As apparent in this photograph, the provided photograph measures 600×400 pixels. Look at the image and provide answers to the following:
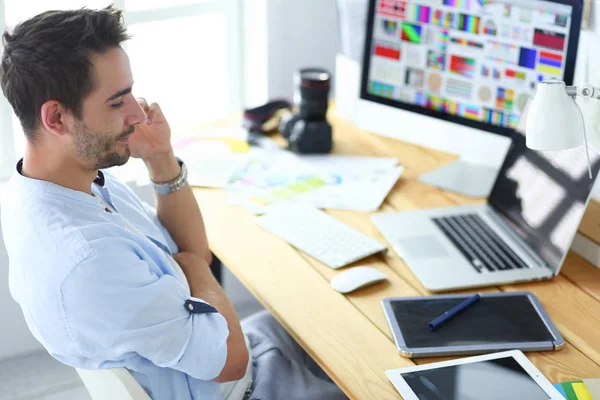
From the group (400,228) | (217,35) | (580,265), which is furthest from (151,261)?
(217,35)

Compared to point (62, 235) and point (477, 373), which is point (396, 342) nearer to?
point (477, 373)

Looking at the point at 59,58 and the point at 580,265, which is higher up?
the point at 59,58

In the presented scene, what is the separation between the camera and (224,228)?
200cm

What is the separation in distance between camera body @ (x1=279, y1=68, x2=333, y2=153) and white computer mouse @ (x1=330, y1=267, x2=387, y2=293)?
2.13ft

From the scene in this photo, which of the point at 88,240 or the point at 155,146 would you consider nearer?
the point at 88,240

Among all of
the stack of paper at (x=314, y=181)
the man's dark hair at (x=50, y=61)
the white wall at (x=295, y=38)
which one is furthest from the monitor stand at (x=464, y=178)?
the man's dark hair at (x=50, y=61)

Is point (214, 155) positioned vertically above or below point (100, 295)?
below

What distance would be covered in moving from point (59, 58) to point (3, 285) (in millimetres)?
1421

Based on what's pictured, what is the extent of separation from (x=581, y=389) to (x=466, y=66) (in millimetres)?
954

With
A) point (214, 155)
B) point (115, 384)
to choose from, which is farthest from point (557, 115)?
point (214, 155)

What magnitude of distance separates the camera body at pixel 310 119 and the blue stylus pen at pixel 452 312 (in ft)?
2.72

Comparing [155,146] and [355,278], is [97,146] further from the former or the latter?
[355,278]

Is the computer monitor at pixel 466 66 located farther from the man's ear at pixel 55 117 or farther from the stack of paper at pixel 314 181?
the man's ear at pixel 55 117

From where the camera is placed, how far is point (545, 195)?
1843 millimetres
